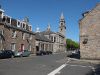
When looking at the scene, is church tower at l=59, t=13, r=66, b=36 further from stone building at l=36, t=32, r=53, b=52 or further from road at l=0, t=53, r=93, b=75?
road at l=0, t=53, r=93, b=75

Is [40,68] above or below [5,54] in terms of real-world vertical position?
below

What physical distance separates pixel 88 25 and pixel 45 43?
124 feet

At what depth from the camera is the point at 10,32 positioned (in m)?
42.7

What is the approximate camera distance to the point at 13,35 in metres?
44.5

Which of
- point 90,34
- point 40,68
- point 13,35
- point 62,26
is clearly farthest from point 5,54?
point 62,26

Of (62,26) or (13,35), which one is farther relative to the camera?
(62,26)

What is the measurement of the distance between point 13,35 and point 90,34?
1791 centimetres

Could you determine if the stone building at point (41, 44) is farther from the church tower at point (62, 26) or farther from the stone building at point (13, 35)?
the church tower at point (62, 26)

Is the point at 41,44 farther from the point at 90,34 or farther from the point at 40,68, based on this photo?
the point at 40,68

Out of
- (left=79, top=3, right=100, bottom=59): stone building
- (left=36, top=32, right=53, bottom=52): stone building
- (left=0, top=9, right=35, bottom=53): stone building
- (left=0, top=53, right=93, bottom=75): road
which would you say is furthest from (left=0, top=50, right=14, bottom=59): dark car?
(left=36, top=32, right=53, bottom=52): stone building

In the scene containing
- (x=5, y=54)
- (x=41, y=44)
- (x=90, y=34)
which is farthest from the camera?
(x=41, y=44)

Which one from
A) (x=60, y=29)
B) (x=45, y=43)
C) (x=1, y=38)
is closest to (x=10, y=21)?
(x=1, y=38)

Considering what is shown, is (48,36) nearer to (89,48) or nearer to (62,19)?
(62,19)

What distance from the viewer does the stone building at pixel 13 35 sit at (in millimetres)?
39819
